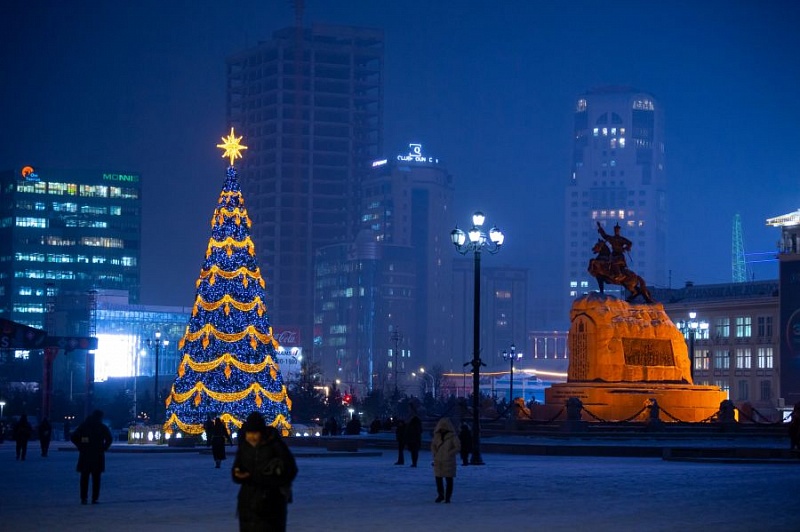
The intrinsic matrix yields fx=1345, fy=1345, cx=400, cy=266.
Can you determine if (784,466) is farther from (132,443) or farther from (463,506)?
(132,443)

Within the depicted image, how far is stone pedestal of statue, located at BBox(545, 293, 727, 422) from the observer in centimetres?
5094

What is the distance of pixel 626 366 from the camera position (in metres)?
52.0

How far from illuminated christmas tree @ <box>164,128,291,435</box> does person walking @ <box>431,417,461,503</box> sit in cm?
2837

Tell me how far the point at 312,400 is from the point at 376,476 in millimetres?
65171

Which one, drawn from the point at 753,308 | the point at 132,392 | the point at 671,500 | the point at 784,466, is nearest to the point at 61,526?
the point at 671,500

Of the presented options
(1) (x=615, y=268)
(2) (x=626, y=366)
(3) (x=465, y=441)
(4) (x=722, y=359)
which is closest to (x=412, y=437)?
(3) (x=465, y=441)

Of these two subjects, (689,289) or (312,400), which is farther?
(689,289)

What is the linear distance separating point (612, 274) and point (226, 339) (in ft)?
51.4

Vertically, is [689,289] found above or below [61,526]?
above

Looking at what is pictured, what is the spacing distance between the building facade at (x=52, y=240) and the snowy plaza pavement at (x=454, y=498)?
532ft

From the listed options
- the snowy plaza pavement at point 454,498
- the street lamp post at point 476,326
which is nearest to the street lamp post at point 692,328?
the street lamp post at point 476,326

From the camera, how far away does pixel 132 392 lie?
428 feet

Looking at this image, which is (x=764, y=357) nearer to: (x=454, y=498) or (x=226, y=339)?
(x=226, y=339)

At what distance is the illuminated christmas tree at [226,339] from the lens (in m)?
50.2
